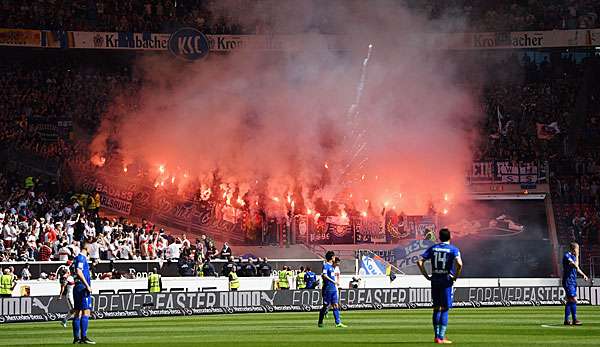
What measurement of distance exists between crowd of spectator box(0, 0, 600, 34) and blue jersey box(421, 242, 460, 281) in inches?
1322

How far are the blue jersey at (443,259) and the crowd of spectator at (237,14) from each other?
110 feet

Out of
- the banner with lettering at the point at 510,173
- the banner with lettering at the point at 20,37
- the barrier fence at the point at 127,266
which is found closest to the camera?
the barrier fence at the point at 127,266

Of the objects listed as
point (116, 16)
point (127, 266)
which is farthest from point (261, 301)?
point (116, 16)

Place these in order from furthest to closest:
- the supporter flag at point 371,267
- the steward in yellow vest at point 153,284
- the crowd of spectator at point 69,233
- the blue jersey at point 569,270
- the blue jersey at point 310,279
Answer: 1. the supporter flag at point 371,267
2. the crowd of spectator at point 69,233
3. the steward in yellow vest at point 153,284
4. the blue jersey at point 310,279
5. the blue jersey at point 569,270

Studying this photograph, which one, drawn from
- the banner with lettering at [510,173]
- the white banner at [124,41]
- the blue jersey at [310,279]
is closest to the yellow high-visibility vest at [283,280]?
the blue jersey at [310,279]

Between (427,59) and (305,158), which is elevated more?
(427,59)

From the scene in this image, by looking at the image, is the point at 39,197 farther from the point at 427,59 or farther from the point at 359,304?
the point at 427,59

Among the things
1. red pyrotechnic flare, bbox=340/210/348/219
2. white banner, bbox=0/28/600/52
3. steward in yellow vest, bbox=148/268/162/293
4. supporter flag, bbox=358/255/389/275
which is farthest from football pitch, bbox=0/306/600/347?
white banner, bbox=0/28/600/52

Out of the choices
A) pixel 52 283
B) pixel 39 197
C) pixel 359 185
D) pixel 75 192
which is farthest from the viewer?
pixel 359 185

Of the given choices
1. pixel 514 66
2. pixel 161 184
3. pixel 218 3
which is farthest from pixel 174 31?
pixel 514 66

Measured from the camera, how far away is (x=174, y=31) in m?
47.0

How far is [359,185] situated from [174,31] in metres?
11.5

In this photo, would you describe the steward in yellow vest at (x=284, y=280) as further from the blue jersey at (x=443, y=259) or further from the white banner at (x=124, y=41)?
the blue jersey at (x=443, y=259)

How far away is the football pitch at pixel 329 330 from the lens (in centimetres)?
1838
